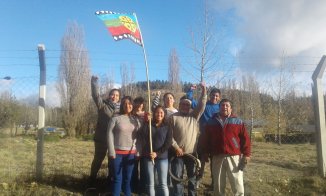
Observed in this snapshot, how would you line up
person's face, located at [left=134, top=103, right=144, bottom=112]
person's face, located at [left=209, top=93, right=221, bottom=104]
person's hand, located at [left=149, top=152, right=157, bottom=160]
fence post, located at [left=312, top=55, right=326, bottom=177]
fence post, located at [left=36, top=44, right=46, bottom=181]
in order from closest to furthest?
person's hand, located at [left=149, top=152, right=157, bottom=160] < person's face, located at [left=134, top=103, right=144, bottom=112] < person's face, located at [left=209, top=93, right=221, bottom=104] < fence post, located at [left=36, top=44, right=46, bottom=181] < fence post, located at [left=312, top=55, right=326, bottom=177]

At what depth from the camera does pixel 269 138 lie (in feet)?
69.4

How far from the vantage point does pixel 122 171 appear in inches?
187

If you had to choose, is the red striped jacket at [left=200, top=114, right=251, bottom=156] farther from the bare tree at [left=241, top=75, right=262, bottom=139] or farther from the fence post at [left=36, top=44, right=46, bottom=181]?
the bare tree at [left=241, top=75, right=262, bottom=139]

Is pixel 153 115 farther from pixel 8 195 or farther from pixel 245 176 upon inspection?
pixel 245 176

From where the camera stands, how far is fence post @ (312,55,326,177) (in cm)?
674

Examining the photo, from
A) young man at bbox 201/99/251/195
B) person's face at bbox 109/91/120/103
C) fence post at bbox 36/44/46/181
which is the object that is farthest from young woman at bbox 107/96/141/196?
fence post at bbox 36/44/46/181

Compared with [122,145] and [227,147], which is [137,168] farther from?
[227,147]

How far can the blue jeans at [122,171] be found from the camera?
463 cm

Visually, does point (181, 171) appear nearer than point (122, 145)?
No

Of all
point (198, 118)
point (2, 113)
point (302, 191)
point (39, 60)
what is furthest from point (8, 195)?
point (2, 113)

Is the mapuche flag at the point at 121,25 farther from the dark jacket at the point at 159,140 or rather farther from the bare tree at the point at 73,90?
the bare tree at the point at 73,90

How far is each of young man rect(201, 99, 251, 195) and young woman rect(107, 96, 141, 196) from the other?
112cm

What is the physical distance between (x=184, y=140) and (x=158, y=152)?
Answer: 44cm

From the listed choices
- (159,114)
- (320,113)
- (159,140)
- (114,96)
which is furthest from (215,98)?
(320,113)
